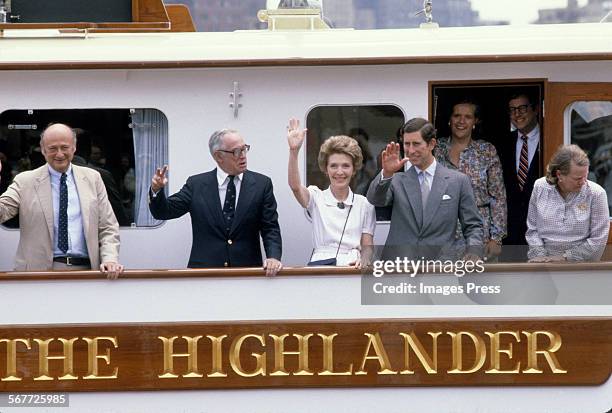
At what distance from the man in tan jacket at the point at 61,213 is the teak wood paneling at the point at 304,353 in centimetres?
48

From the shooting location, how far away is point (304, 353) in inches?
394

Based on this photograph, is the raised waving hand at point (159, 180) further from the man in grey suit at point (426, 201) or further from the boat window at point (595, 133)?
the boat window at point (595, 133)

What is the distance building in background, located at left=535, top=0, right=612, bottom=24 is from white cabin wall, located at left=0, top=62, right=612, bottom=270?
161ft

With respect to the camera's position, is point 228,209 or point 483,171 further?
point 483,171

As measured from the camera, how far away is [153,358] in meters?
10.0

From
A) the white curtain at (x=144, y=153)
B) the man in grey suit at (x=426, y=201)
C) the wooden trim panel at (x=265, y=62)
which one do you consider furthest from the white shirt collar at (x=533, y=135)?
the white curtain at (x=144, y=153)

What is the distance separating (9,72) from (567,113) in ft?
13.7

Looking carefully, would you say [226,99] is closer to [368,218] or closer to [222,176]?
[222,176]

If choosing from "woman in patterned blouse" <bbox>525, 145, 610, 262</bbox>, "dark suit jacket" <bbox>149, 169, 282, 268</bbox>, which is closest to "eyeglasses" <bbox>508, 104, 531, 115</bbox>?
"woman in patterned blouse" <bbox>525, 145, 610, 262</bbox>

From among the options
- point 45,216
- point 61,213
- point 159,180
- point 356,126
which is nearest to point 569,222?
point 356,126

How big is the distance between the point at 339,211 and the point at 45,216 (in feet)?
6.76

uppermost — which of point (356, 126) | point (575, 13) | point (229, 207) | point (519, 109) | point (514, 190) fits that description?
point (575, 13)

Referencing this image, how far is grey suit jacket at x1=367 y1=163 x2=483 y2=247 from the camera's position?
9.99 meters

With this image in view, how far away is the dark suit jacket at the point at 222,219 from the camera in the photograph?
10.2 m
